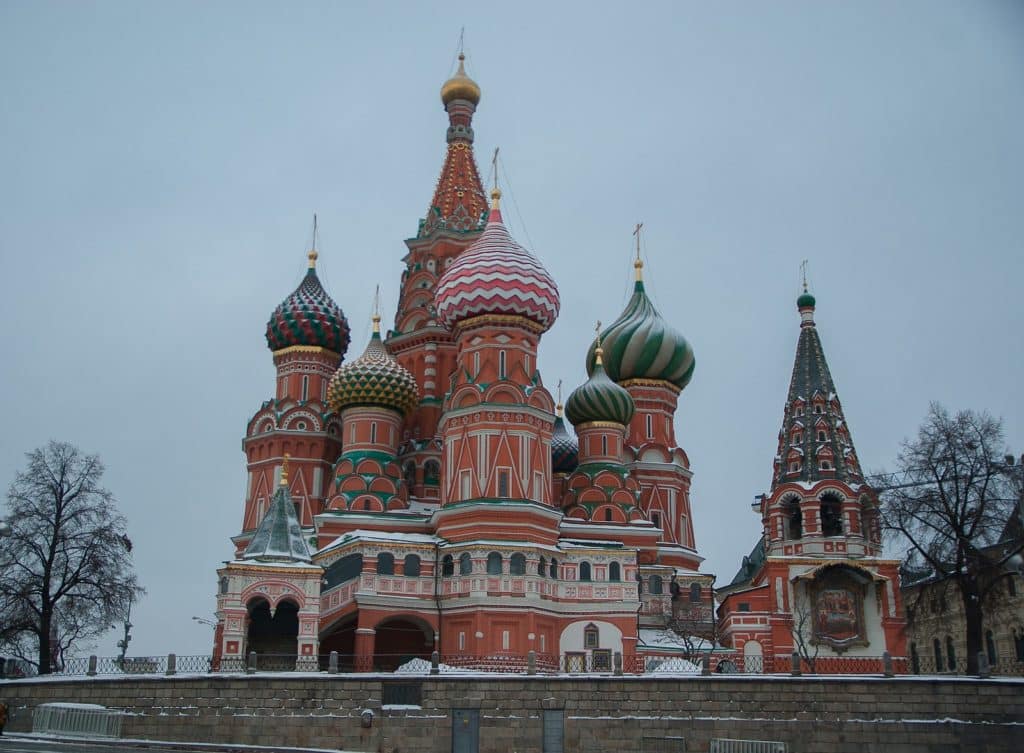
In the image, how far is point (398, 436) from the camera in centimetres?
4419

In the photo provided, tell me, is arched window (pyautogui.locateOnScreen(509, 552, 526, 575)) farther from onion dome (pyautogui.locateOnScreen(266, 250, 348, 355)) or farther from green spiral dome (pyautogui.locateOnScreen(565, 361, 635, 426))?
onion dome (pyautogui.locateOnScreen(266, 250, 348, 355))

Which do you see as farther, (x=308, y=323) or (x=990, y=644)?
(x=308, y=323)

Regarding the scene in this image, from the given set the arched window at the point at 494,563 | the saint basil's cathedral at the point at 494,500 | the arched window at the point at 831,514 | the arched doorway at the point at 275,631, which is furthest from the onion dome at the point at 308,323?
the arched window at the point at 831,514

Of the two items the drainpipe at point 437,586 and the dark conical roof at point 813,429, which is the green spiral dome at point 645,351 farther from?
the drainpipe at point 437,586

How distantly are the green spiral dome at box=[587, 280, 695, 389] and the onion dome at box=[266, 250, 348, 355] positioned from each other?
1048cm

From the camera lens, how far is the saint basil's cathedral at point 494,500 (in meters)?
36.1

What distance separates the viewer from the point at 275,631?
33.8 m

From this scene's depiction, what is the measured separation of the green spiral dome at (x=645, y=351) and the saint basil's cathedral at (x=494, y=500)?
0.31 ft

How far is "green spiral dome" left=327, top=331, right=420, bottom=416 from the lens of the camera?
43188 mm

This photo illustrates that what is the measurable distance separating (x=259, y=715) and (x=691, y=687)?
31.9ft

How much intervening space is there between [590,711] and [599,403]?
64.8 ft

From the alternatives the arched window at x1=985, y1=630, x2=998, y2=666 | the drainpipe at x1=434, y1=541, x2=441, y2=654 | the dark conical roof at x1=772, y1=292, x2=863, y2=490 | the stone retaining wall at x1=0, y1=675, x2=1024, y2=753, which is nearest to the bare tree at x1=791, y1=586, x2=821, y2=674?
the dark conical roof at x1=772, y1=292, x2=863, y2=490

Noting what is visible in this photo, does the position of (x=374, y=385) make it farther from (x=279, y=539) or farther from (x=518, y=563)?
(x=279, y=539)

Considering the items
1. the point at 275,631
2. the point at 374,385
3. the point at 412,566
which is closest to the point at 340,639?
the point at 412,566
